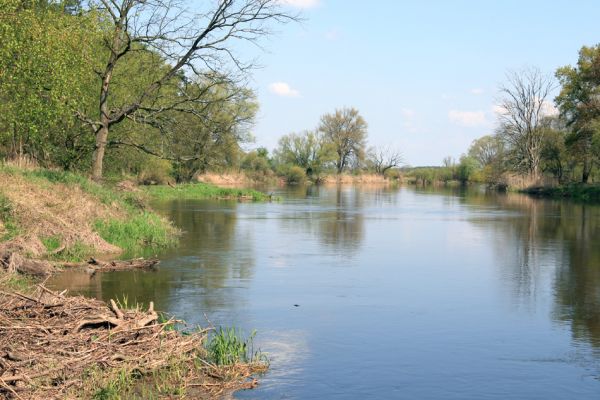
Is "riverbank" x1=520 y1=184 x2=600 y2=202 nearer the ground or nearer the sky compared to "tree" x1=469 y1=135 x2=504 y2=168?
nearer the ground

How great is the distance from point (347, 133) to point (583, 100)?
57868 millimetres

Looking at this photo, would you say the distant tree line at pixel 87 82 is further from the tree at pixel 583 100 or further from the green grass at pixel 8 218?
the tree at pixel 583 100

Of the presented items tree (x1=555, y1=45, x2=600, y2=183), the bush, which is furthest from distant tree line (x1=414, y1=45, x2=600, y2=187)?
the bush

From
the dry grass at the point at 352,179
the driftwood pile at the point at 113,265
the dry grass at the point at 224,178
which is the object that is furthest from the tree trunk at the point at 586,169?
the driftwood pile at the point at 113,265

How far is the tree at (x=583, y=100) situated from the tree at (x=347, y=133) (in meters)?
52.1

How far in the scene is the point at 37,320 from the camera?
9.42m

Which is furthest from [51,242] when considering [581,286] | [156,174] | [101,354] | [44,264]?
[156,174]

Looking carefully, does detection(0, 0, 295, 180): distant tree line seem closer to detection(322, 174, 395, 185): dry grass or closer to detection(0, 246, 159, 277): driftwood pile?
detection(0, 246, 159, 277): driftwood pile

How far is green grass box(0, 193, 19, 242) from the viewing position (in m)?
18.0

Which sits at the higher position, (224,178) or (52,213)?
(224,178)

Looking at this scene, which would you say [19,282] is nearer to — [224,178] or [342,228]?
[342,228]

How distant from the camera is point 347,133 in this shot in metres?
120

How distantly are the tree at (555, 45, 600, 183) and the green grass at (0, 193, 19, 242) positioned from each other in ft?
171

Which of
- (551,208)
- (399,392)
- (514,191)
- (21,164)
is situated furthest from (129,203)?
(514,191)
